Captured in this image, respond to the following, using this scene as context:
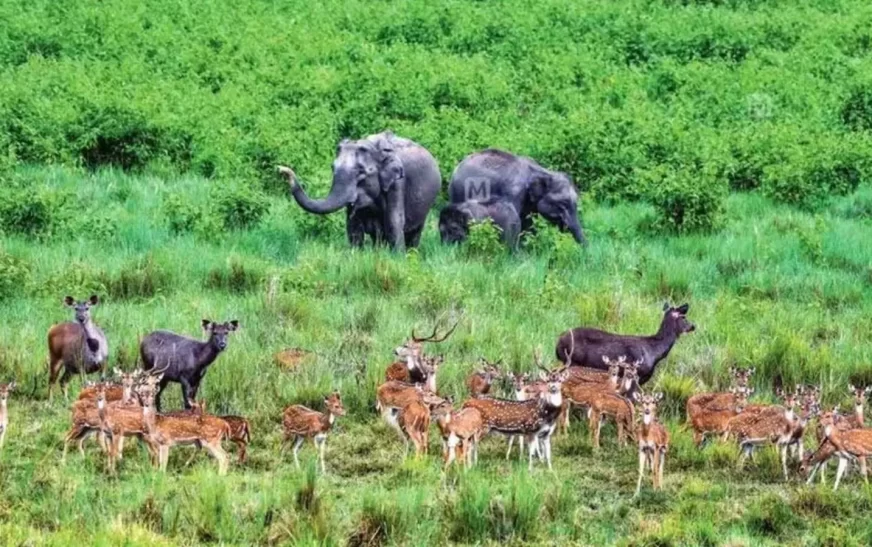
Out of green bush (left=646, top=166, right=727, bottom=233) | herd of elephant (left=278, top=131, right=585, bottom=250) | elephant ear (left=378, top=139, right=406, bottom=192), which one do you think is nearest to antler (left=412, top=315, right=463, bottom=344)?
herd of elephant (left=278, top=131, right=585, bottom=250)

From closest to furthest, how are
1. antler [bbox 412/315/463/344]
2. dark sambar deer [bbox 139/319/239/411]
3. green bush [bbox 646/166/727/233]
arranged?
dark sambar deer [bbox 139/319/239/411], antler [bbox 412/315/463/344], green bush [bbox 646/166/727/233]

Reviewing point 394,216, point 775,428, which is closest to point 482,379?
point 775,428

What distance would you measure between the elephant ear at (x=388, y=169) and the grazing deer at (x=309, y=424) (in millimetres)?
6577

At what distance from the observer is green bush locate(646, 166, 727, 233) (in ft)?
56.1

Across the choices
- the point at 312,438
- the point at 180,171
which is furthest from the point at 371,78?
the point at 312,438

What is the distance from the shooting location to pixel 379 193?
16922 millimetres

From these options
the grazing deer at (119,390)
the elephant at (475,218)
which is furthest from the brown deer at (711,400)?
the elephant at (475,218)

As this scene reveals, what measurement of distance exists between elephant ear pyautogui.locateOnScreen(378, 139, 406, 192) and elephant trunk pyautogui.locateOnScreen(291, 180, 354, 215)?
1.33 ft

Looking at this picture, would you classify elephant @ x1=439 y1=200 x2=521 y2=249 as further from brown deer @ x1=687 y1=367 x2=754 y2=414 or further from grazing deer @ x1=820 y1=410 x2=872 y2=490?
grazing deer @ x1=820 y1=410 x2=872 y2=490

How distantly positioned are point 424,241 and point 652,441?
7866 millimetres

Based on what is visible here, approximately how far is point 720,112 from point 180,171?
7.33 meters

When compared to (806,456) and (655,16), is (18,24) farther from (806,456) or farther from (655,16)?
(806,456)

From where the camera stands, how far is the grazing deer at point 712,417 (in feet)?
35.0

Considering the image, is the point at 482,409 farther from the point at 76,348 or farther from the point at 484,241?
the point at 484,241
